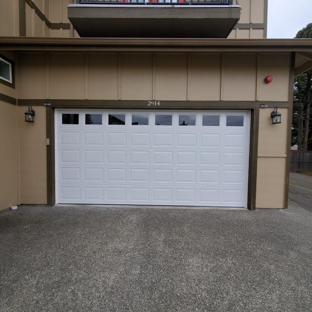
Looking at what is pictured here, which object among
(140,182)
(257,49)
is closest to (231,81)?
(257,49)

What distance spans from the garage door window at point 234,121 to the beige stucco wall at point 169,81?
41 cm

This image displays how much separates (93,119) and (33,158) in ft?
5.49

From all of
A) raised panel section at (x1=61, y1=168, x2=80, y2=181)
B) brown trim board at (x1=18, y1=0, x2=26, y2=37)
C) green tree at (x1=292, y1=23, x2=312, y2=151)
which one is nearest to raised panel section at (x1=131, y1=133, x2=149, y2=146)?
raised panel section at (x1=61, y1=168, x2=80, y2=181)

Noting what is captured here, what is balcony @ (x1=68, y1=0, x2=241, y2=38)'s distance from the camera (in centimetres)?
396

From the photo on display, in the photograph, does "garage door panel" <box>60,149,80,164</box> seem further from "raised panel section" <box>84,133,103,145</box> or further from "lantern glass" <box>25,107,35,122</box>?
"lantern glass" <box>25,107,35,122</box>

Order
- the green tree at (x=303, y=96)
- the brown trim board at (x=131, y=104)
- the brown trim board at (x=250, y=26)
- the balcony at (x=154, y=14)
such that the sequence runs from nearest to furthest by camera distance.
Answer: the balcony at (x=154, y=14) → the brown trim board at (x=131, y=104) → the brown trim board at (x=250, y=26) → the green tree at (x=303, y=96)

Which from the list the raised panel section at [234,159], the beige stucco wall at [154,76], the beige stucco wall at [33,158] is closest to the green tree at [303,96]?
the beige stucco wall at [154,76]

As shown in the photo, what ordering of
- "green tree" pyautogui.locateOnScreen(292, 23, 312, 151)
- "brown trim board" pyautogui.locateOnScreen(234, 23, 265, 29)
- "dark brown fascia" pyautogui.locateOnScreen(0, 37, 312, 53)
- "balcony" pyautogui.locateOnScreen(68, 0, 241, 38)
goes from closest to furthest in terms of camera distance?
"dark brown fascia" pyautogui.locateOnScreen(0, 37, 312, 53), "balcony" pyautogui.locateOnScreen(68, 0, 241, 38), "brown trim board" pyautogui.locateOnScreen(234, 23, 265, 29), "green tree" pyautogui.locateOnScreen(292, 23, 312, 151)

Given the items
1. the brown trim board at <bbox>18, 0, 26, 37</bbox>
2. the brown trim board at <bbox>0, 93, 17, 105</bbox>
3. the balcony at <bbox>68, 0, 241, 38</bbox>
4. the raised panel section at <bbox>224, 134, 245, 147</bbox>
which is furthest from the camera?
the raised panel section at <bbox>224, 134, 245, 147</bbox>

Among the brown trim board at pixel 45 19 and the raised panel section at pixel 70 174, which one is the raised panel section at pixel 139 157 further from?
the brown trim board at pixel 45 19

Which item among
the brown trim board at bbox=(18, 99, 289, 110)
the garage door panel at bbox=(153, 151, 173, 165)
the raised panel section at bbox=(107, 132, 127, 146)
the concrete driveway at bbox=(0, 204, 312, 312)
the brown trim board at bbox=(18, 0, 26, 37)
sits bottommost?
the concrete driveway at bbox=(0, 204, 312, 312)

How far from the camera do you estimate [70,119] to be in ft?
14.5

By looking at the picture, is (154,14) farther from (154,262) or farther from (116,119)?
(154,262)

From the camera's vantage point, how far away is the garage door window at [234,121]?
4344 millimetres
